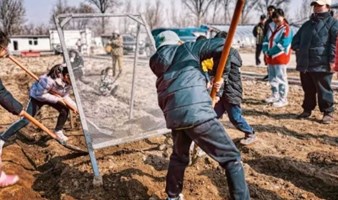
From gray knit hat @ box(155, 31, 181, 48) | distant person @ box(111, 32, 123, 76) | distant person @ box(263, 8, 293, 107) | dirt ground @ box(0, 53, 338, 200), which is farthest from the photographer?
distant person @ box(263, 8, 293, 107)

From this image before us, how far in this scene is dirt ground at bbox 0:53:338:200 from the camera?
391 centimetres

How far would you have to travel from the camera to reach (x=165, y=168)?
4469 mm

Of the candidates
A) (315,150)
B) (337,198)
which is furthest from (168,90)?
(315,150)

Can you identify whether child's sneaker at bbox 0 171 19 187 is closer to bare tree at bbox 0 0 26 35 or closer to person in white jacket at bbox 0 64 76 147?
person in white jacket at bbox 0 64 76 147

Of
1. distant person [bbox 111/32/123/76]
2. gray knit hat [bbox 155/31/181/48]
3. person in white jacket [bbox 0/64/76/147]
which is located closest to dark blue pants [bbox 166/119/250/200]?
gray knit hat [bbox 155/31/181/48]

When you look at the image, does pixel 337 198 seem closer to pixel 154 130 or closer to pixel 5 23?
pixel 154 130

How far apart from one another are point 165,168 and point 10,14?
2019 inches

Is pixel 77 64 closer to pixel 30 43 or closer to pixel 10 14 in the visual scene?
pixel 30 43

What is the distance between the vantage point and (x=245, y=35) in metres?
35.5

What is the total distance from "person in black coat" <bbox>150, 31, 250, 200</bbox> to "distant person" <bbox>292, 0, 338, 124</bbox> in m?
3.45

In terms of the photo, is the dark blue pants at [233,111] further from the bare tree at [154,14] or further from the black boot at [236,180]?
the bare tree at [154,14]

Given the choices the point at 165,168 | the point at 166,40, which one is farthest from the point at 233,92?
the point at 166,40

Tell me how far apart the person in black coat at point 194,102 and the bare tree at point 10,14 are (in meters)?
49.5

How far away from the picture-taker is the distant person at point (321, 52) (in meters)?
5.98
